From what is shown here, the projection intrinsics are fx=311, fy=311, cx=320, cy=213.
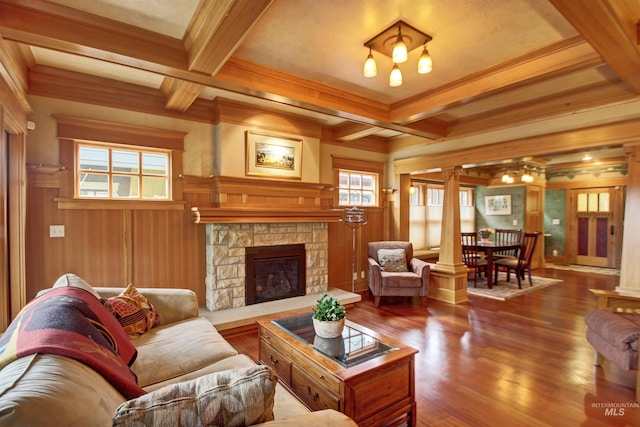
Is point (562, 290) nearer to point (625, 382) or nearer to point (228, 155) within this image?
point (625, 382)

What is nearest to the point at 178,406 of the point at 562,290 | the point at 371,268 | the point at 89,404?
the point at 89,404

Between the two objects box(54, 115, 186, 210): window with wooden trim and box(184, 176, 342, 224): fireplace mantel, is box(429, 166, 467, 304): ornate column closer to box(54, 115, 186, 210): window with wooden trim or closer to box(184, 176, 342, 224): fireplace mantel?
box(184, 176, 342, 224): fireplace mantel

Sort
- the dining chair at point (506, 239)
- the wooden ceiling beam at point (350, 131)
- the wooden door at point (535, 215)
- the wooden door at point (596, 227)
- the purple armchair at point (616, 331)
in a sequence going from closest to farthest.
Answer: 1. the purple armchair at point (616, 331)
2. the wooden ceiling beam at point (350, 131)
3. the dining chair at point (506, 239)
4. the wooden door at point (596, 227)
5. the wooden door at point (535, 215)

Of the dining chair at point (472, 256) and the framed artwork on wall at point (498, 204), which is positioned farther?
the framed artwork on wall at point (498, 204)

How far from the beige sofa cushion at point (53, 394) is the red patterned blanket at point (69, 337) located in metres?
0.05

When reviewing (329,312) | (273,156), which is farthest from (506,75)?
(273,156)

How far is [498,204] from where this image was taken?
25.4 ft

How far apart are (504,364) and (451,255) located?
6.91 feet

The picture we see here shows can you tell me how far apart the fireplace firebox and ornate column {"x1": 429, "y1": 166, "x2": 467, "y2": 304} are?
2.13 meters

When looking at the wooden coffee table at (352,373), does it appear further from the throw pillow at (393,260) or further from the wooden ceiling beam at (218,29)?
the throw pillow at (393,260)

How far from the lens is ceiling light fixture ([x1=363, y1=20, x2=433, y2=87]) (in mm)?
2162

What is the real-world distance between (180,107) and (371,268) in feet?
10.8

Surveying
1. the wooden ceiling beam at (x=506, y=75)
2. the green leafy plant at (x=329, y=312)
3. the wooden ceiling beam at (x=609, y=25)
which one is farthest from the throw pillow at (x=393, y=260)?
the wooden ceiling beam at (x=609, y=25)

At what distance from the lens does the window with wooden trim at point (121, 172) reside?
10.4ft
